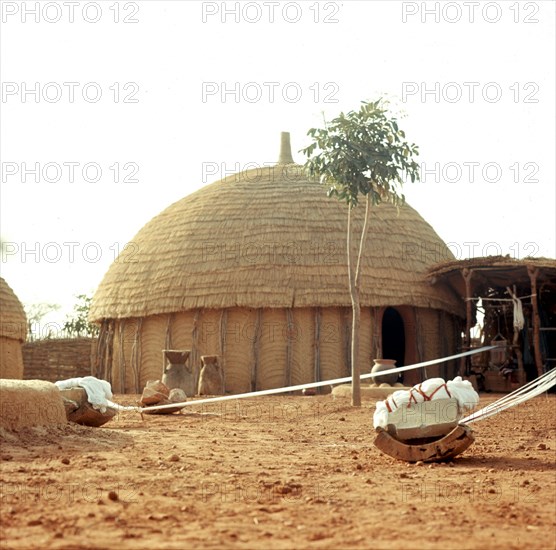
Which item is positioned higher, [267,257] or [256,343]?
[267,257]

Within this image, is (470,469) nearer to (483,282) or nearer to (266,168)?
(483,282)

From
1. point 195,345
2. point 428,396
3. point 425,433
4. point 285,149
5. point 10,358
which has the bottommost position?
point 10,358

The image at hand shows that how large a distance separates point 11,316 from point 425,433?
16855 mm

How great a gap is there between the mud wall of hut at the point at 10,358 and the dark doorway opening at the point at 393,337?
9.78m

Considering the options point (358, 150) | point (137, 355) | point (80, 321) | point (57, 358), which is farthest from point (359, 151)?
point (80, 321)

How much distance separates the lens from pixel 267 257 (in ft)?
64.3

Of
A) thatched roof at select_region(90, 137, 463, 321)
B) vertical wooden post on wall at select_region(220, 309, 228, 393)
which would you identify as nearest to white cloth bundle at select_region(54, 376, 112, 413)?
thatched roof at select_region(90, 137, 463, 321)

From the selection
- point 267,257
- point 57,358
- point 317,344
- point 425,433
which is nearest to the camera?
point 425,433

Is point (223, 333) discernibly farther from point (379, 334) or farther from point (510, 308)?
point (510, 308)

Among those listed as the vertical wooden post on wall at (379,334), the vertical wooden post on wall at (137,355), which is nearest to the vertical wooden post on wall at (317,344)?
the vertical wooden post on wall at (379,334)

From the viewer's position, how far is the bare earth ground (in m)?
3.90

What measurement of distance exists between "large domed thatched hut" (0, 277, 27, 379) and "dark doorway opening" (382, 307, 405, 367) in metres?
9.75

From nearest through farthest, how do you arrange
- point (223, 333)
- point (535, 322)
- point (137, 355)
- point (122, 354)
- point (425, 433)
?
point (425, 433)
point (535, 322)
point (223, 333)
point (137, 355)
point (122, 354)

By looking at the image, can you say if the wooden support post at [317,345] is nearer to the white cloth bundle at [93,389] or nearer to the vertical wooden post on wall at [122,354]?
the vertical wooden post on wall at [122,354]
